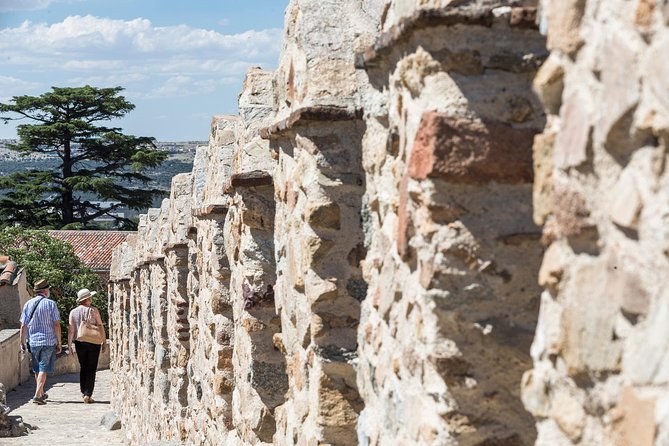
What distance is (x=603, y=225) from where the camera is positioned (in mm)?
1572

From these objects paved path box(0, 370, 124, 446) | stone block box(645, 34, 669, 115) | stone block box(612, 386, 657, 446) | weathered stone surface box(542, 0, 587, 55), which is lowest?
paved path box(0, 370, 124, 446)

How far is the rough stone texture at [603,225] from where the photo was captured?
1424 mm

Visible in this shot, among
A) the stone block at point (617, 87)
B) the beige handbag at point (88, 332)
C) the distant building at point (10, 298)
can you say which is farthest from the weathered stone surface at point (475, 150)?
the distant building at point (10, 298)

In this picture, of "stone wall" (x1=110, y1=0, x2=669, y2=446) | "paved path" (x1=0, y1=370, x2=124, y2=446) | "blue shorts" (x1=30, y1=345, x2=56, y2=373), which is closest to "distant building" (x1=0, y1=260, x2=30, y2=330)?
"paved path" (x1=0, y1=370, x2=124, y2=446)

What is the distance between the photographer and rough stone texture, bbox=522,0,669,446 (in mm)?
1424

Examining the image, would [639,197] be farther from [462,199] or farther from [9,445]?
[9,445]

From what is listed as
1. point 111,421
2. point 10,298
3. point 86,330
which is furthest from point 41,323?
point 10,298

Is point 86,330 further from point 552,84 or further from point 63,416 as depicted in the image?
point 552,84

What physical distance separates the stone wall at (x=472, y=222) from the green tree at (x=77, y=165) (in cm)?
3654

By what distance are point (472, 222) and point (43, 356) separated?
11.9 metres

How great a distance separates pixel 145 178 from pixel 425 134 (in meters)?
38.8

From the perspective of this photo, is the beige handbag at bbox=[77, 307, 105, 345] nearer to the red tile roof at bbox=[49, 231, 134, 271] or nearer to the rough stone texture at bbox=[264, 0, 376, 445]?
the rough stone texture at bbox=[264, 0, 376, 445]

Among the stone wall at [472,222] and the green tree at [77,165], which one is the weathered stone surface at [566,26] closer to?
the stone wall at [472,222]

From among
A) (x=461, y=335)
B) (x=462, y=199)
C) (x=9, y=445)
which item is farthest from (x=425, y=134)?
(x=9, y=445)
